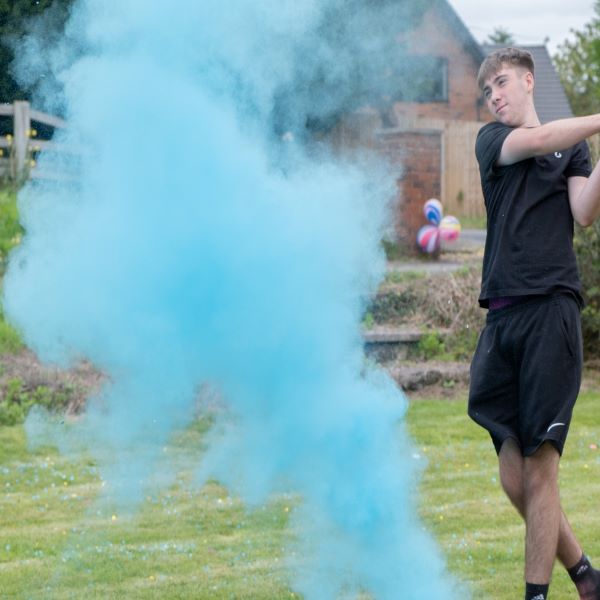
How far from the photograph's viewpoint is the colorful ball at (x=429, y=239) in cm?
1144

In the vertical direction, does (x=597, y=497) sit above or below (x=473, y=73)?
below

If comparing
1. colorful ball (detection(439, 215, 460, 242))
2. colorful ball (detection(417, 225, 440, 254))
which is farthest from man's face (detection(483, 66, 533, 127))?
colorful ball (detection(439, 215, 460, 242))

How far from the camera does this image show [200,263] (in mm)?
3330

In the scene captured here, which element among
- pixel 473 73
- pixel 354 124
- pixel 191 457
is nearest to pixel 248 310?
pixel 354 124

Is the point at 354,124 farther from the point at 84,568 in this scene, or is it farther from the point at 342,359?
the point at 84,568

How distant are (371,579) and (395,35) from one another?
1.97 m

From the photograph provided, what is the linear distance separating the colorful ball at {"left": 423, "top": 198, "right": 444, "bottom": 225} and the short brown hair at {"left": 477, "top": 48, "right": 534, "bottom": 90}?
8.03 metres

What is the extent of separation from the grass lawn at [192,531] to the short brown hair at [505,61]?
1923mm

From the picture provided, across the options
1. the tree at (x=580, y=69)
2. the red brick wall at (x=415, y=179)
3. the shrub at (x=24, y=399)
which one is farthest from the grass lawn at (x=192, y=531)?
the tree at (x=580, y=69)

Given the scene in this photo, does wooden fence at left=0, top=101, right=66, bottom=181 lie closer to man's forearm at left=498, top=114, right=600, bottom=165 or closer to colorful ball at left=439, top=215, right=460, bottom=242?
man's forearm at left=498, top=114, right=600, bottom=165

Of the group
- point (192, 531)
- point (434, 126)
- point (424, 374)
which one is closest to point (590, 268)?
point (424, 374)

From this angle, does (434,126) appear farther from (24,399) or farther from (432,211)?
(24,399)

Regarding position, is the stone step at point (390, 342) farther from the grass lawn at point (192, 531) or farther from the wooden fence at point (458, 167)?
the wooden fence at point (458, 167)

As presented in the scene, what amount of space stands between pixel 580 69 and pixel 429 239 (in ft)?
87.1
